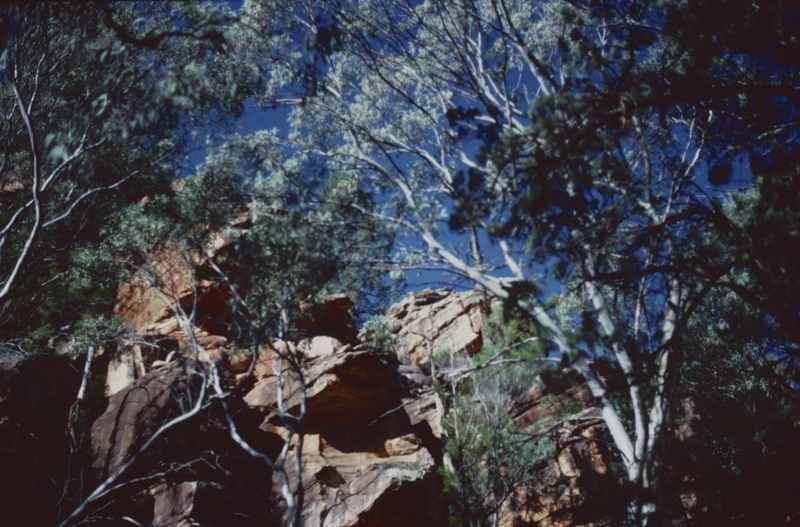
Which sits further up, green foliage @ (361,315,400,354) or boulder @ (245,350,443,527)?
green foliage @ (361,315,400,354)

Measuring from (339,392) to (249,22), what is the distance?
8606 mm

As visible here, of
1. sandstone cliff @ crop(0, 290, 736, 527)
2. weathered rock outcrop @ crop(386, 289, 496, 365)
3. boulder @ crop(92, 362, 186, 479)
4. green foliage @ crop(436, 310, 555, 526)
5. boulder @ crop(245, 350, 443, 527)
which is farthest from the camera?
weathered rock outcrop @ crop(386, 289, 496, 365)

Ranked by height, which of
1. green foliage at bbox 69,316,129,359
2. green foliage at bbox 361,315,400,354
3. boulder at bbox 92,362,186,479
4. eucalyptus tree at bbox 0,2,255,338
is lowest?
boulder at bbox 92,362,186,479

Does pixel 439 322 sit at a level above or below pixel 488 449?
above

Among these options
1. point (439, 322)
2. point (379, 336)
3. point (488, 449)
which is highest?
point (439, 322)

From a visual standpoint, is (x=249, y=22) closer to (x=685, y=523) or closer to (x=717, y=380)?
(x=717, y=380)

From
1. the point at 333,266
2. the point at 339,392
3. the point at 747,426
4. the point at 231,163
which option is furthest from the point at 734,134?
the point at 339,392

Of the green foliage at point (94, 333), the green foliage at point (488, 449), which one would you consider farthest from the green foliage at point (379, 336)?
the green foliage at point (94, 333)

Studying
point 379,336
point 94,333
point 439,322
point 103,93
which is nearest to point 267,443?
point 379,336

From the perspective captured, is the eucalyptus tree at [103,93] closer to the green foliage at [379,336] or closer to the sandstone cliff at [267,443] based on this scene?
the sandstone cliff at [267,443]

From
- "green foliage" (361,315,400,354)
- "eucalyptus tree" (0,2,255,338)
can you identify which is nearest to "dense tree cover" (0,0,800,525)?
"eucalyptus tree" (0,2,255,338)

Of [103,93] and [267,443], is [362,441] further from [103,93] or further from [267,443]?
[103,93]

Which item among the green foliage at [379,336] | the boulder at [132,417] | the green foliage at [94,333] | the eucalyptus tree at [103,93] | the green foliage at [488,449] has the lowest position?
the green foliage at [488,449]

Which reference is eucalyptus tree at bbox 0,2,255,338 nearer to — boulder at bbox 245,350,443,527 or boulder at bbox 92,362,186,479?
boulder at bbox 92,362,186,479
